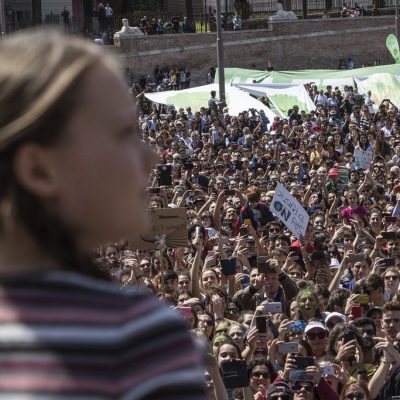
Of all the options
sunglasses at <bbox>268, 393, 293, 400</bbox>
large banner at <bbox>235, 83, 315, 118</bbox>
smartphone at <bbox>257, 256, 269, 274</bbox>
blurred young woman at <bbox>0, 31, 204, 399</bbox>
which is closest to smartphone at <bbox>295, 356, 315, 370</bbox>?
sunglasses at <bbox>268, 393, 293, 400</bbox>

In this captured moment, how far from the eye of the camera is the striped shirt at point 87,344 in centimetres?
125

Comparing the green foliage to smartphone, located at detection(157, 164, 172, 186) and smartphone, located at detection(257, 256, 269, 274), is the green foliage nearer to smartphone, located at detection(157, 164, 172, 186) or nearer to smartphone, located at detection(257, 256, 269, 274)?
smartphone, located at detection(157, 164, 172, 186)

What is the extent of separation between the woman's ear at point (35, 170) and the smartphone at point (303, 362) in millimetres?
5812

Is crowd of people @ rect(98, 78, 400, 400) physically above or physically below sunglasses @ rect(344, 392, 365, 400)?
below

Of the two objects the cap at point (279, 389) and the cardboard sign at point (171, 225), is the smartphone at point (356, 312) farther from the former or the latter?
the cap at point (279, 389)

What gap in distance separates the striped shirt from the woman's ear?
8cm

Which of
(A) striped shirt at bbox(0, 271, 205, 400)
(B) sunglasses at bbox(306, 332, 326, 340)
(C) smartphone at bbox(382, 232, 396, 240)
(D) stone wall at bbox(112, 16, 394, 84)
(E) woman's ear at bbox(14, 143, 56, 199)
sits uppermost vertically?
(E) woman's ear at bbox(14, 143, 56, 199)

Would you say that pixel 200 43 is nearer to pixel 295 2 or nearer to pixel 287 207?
pixel 295 2

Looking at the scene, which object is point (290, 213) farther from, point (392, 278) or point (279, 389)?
point (279, 389)

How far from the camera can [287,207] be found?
14.5 metres

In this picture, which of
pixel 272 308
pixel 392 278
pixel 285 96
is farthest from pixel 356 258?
pixel 285 96

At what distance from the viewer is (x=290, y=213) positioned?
14289mm

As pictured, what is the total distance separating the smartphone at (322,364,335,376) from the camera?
729 centimetres

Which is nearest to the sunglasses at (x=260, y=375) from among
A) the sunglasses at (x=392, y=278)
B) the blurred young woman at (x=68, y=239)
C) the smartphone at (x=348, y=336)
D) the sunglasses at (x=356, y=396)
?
the sunglasses at (x=356, y=396)
